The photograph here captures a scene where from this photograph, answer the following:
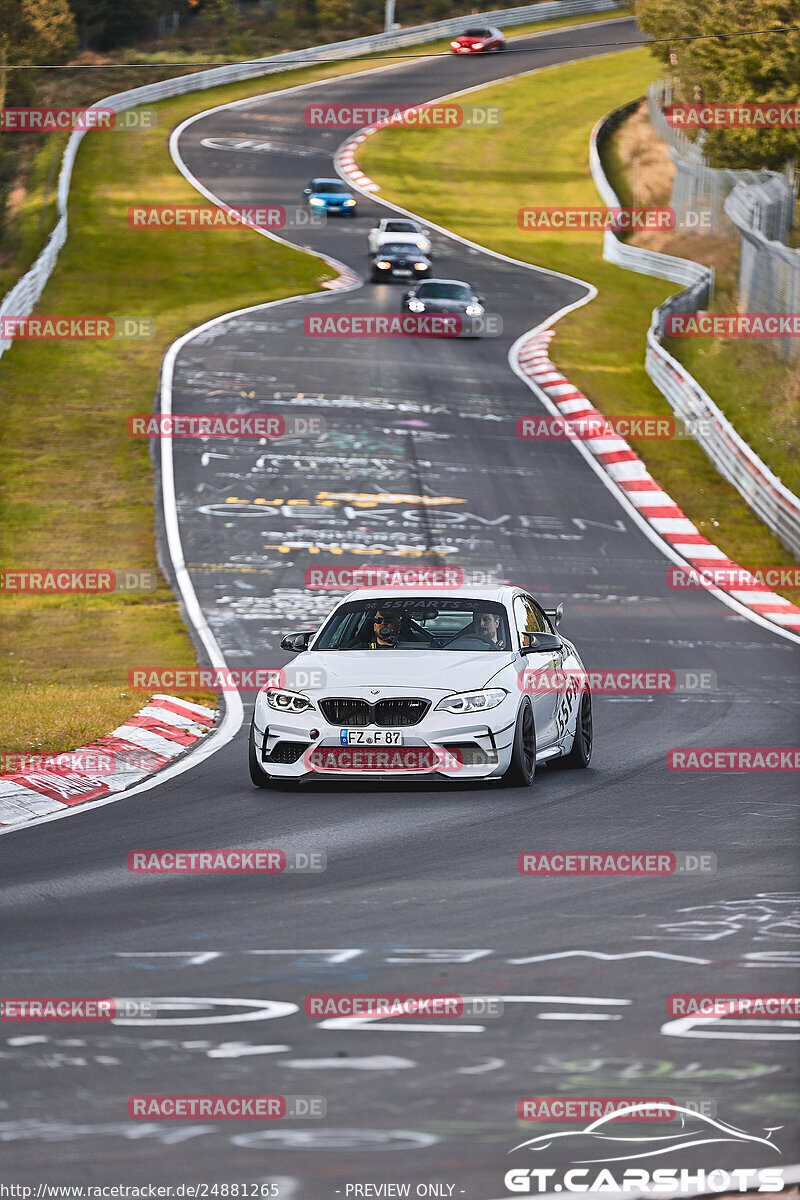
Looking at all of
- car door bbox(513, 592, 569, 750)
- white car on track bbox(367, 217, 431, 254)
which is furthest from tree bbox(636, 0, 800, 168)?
car door bbox(513, 592, 569, 750)

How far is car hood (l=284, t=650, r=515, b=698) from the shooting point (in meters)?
11.4

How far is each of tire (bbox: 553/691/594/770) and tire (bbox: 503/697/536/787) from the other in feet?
2.84

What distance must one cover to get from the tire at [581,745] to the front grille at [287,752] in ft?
7.46

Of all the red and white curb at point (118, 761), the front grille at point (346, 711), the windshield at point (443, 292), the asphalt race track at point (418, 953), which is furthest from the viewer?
the windshield at point (443, 292)

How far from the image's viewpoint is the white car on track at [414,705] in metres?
11.2

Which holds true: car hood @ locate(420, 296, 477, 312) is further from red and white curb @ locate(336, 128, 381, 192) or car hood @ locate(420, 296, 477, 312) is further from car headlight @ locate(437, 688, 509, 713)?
car headlight @ locate(437, 688, 509, 713)

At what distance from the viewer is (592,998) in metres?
6.65

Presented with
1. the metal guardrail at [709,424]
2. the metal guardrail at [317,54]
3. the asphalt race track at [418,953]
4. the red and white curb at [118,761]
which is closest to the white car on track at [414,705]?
the asphalt race track at [418,953]

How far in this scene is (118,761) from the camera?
1268 cm

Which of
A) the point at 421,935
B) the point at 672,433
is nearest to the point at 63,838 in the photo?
the point at 421,935

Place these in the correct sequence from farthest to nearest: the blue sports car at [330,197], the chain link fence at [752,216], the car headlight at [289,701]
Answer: the blue sports car at [330,197], the chain link fence at [752,216], the car headlight at [289,701]

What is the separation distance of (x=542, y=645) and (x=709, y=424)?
62.2ft

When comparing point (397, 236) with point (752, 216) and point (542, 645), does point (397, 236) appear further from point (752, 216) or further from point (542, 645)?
point (542, 645)

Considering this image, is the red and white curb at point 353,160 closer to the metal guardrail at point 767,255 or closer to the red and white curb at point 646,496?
the metal guardrail at point 767,255
